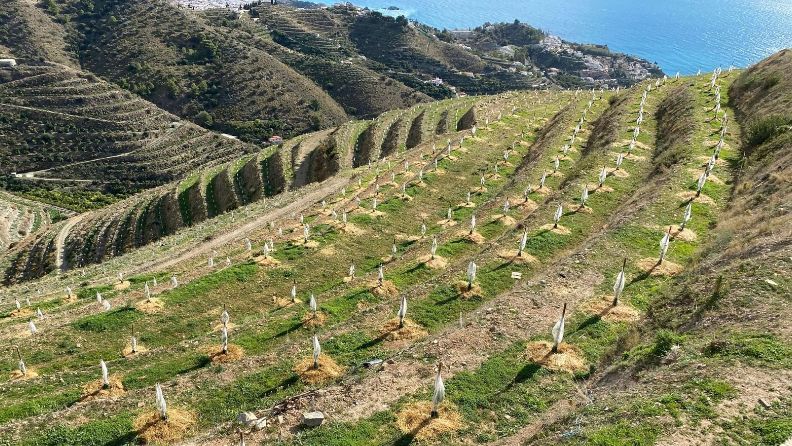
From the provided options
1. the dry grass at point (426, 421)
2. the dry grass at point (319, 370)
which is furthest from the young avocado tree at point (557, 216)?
the dry grass at point (426, 421)

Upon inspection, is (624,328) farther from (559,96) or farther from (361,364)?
(559,96)

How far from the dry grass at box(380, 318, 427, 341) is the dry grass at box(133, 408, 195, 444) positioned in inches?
402

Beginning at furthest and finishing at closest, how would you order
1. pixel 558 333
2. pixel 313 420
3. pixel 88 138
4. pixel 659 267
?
pixel 88 138
pixel 659 267
pixel 558 333
pixel 313 420

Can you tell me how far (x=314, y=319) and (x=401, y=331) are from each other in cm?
634

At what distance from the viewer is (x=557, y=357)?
23.3 meters

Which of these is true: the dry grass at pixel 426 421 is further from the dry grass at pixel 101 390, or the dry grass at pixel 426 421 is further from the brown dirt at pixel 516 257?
the brown dirt at pixel 516 257

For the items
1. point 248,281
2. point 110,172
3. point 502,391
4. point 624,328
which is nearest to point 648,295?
point 624,328

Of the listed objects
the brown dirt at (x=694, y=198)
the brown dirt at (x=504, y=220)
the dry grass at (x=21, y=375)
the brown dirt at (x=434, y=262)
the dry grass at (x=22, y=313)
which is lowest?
the dry grass at (x=22, y=313)

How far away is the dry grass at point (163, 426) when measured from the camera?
2083 cm

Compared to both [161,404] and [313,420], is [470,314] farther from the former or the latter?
[161,404]

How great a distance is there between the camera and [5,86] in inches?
5886

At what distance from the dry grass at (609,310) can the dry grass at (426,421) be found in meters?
10.5

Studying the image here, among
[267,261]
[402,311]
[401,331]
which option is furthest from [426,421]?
[267,261]

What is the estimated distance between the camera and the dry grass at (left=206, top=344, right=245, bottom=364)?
89.1ft
